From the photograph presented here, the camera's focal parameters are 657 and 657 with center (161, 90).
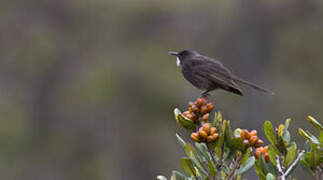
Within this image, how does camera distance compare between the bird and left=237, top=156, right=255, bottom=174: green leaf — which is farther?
the bird

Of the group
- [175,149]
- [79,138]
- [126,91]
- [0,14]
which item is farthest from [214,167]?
[0,14]

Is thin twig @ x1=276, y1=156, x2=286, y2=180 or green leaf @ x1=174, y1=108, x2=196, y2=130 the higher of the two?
green leaf @ x1=174, y1=108, x2=196, y2=130

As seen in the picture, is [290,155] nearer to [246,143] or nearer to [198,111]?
[246,143]

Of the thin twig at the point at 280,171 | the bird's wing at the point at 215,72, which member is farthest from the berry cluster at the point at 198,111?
the bird's wing at the point at 215,72

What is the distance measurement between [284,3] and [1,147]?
1029 centimetres

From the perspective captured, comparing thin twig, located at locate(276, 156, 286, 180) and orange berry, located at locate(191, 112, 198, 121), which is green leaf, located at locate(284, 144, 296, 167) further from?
orange berry, located at locate(191, 112, 198, 121)

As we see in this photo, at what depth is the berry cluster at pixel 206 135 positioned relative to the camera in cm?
272

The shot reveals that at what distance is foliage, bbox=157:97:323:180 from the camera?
2.67 metres

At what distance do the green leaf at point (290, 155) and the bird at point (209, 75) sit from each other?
2.22 metres

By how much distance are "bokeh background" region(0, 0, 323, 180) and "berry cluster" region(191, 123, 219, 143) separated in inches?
543

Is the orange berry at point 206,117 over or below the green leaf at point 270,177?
over

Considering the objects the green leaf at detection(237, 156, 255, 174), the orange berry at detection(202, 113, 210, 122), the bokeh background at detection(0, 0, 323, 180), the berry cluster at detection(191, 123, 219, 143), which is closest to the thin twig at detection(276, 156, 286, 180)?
the green leaf at detection(237, 156, 255, 174)

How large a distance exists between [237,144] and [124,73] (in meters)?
19.5

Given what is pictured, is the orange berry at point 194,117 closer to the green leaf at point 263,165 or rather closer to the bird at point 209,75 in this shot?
the green leaf at point 263,165
